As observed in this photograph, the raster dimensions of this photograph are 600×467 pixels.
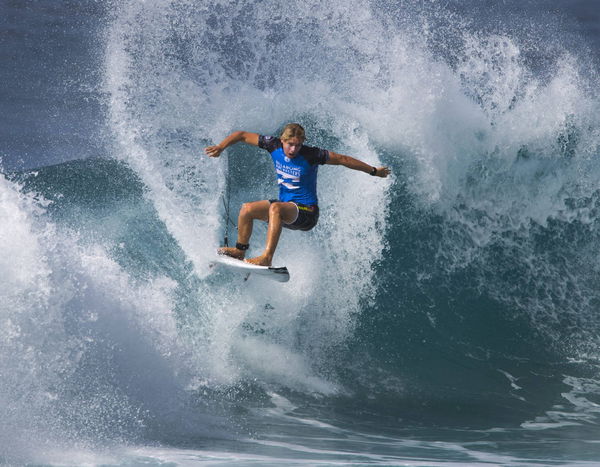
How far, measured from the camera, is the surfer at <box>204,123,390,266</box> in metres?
6.29

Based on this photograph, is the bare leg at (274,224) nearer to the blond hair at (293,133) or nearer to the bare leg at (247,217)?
the bare leg at (247,217)

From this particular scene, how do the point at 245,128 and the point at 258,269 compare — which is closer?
the point at 258,269

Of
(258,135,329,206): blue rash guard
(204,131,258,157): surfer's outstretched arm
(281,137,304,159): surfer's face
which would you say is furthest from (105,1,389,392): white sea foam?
(281,137,304,159): surfer's face

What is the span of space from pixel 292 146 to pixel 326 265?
2581 mm

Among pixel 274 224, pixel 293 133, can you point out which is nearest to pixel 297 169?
pixel 293 133

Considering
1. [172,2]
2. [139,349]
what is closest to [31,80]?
[172,2]

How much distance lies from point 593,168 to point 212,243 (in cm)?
638

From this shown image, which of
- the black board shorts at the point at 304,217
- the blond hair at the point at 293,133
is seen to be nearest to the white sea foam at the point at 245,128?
the black board shorts at the point at 304,217

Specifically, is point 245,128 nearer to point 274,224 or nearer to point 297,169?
point 297,169

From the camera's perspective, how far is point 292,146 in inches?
247

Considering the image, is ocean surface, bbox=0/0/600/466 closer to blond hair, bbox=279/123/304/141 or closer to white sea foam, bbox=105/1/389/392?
white sea foam, bbox=105/1/389/392

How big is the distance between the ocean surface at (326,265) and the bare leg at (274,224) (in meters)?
1.28

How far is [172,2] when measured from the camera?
374 inches

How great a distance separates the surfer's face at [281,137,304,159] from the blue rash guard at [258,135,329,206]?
0.08m
